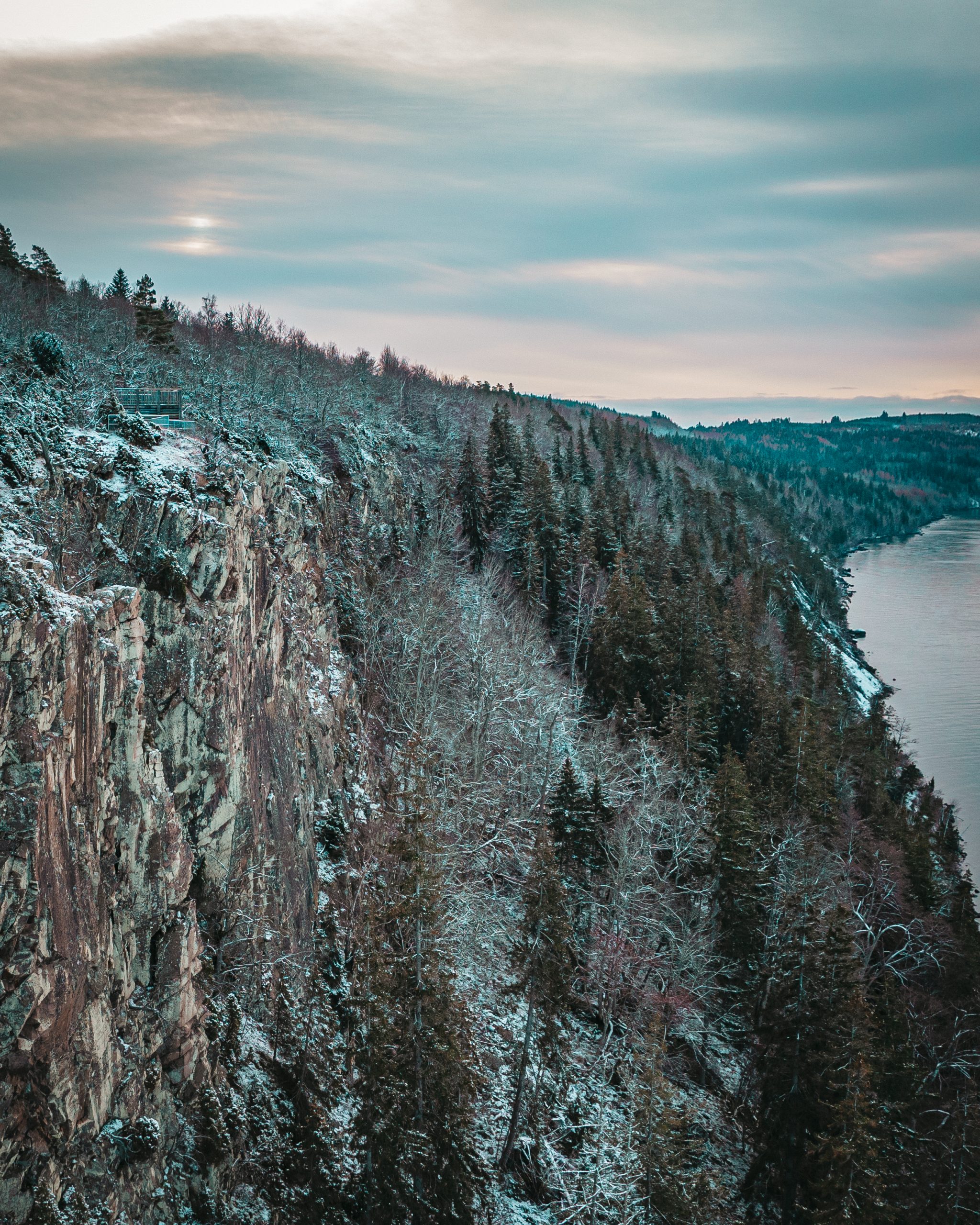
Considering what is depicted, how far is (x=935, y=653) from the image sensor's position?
83312mm

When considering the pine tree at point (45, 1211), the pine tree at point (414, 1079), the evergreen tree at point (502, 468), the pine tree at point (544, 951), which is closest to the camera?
the pine tree at point (45, 1211)

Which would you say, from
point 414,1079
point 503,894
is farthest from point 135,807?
point 503,894

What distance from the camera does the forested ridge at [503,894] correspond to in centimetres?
1714

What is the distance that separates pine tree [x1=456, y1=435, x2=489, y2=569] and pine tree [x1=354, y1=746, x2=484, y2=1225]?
133ft

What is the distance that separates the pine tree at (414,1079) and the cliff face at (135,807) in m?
3.93

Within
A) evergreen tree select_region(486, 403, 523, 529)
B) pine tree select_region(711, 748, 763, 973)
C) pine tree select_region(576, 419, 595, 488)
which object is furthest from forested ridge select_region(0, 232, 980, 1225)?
pine tree select_region(576, 419, 595, 488)

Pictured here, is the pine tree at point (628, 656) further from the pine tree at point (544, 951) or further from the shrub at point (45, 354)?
the shrub at point (45, 354)

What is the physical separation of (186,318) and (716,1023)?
6237 cm

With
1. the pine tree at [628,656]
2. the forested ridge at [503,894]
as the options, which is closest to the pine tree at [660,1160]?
the forested ridge at [503,894]

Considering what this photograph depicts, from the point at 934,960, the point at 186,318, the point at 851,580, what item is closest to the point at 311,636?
the point at 934,960

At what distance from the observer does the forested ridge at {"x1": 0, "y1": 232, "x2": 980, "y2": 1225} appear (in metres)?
17.1

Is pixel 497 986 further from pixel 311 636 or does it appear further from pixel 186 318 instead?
pixel 186 318

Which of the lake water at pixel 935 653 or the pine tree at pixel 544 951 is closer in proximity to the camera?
the pine tree at pixel 544 951

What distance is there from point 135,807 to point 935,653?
289 feet
